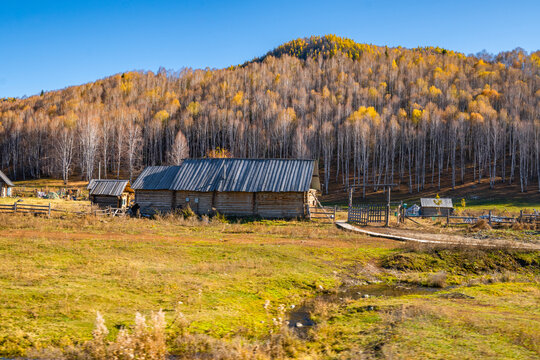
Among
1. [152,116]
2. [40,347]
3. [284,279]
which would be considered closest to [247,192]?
[284,279]

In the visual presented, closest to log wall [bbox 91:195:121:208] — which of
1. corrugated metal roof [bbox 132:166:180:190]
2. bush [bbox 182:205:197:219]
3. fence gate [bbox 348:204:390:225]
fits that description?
corrugated metal roof [bbox 132:166:180:190]

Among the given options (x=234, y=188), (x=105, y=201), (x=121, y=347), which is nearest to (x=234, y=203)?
(x=234, y=188)

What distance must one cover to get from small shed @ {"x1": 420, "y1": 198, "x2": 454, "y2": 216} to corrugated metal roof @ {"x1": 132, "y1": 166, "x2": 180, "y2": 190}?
28.9 metres

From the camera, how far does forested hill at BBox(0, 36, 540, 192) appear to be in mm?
72562

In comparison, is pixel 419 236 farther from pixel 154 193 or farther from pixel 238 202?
pixel 154 193

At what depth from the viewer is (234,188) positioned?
1257 inches

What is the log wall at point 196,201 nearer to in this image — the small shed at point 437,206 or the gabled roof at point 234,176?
the gabled roof at point 234,176

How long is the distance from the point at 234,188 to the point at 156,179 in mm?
8573

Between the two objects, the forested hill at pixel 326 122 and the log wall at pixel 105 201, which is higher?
the forested hill at pixel 326 122

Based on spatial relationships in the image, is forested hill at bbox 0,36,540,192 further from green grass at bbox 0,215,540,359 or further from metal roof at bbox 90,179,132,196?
green grass at bbox 0,215,540,359

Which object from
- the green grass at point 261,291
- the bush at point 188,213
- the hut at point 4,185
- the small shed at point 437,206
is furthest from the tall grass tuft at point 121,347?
the hut at point 4,185

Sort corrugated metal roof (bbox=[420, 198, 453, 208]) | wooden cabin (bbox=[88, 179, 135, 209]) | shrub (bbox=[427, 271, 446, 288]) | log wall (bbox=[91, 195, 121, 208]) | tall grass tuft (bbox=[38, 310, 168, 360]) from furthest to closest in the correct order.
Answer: corrugated metal roof (bbox=[420, 198, 453, 208]) → log wall (bbox=[91, 195, 121, 208]) → wooden cabin (bbox=[88, 179, 135, 209]) → shrub (bbox=[427, 271, 446, 288]) → tall grass tuft (bbox=[38, 310, 168, 360])

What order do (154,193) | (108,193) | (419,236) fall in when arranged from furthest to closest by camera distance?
(108,193) < (154,193) < (419,236)

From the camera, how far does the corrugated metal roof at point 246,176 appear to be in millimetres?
31656
